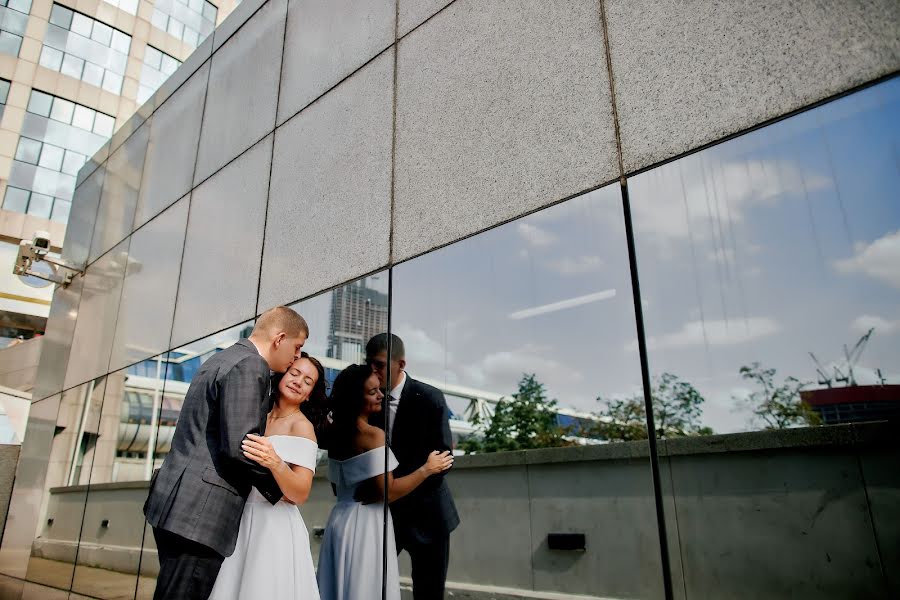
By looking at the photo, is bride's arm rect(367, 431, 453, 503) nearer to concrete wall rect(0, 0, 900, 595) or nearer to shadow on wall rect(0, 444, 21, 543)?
concrete wall rect(0, 0, 900, 595)

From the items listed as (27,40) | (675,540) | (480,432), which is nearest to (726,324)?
(675,540)

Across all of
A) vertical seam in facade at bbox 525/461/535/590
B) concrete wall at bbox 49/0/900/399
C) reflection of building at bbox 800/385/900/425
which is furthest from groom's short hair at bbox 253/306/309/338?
reflection of building at bbox 800/385/900/425

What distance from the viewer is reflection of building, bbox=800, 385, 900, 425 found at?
2.05m

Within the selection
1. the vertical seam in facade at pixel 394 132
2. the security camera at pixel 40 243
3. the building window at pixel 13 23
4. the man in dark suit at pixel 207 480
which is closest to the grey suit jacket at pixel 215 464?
the man in dark suit at pixel 207 480

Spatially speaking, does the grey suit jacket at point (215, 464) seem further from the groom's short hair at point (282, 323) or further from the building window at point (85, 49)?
the building window at point (85, 49)

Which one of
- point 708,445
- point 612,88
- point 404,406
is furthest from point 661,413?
point 612,88

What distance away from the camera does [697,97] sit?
2.81 meters

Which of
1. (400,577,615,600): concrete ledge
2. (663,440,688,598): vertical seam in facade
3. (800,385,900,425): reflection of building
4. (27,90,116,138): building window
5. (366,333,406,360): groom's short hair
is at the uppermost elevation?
(27,90,116,138): building window

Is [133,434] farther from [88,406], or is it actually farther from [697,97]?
[697,97]

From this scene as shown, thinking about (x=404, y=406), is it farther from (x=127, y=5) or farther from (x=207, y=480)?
(x=127, y=5)

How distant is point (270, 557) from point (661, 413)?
7.45 ft

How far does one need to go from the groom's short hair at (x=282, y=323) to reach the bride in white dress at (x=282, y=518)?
307 mm

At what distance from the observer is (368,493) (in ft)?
11.9

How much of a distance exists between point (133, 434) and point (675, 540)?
17.8ft
